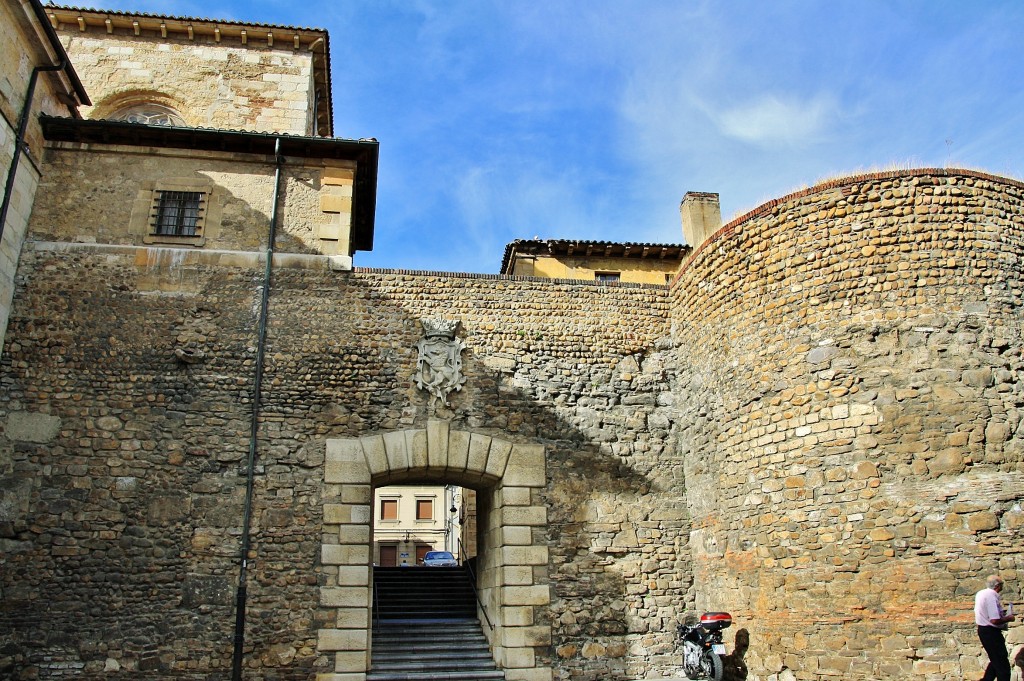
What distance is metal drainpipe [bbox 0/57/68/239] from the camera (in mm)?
9508

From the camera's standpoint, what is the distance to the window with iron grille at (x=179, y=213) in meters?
10.5

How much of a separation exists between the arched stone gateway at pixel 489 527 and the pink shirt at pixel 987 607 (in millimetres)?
4646

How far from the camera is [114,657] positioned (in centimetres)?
846

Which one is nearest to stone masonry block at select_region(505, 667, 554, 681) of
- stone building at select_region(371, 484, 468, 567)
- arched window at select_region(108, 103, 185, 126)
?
arched window at select_region(108, 103, 185, 126)

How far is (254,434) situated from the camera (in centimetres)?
944

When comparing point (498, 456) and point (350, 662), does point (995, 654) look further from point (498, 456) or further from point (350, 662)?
point (350, 662)

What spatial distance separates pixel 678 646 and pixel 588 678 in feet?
3.92

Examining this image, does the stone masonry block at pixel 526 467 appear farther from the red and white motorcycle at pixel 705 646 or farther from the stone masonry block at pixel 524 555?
the red and white motorcycle at pixel 705 646

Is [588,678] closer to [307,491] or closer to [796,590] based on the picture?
[796,590]

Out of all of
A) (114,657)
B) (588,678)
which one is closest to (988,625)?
(588,678)

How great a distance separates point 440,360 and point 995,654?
→ 22.1 ft

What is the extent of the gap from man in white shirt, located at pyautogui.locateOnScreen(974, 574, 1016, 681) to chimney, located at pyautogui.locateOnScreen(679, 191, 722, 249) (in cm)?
1116

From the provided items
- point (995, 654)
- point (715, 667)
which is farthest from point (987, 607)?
point (715, 667)

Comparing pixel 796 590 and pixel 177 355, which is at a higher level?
pixel 177 355
